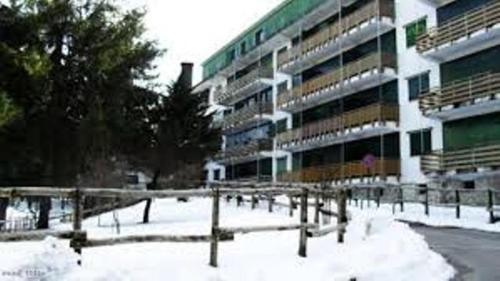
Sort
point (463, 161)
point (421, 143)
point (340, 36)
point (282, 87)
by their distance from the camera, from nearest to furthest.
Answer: point (463, 161) < point (421, 143) < point (340, 36) < point (282, 87)

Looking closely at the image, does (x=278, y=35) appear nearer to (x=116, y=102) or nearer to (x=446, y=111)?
(x=446, y=111)

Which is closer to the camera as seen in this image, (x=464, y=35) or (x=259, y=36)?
(x=464, y=35)

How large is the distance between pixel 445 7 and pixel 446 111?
19.0ft

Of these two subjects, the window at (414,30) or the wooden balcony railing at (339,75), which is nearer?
the window at (414,30)

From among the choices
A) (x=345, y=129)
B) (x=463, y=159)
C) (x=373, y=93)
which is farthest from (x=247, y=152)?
(x=463, y=159)

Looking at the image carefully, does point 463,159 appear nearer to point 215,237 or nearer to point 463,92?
point 463,92

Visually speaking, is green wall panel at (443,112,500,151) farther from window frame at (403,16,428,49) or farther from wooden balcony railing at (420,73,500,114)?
window frame at (403,16,428,49)

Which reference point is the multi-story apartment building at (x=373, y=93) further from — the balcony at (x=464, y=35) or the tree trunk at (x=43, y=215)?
the tree trunk at (x=43, y=215)

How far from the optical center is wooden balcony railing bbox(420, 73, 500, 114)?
1316 inches

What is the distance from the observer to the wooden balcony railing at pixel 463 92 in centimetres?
3344

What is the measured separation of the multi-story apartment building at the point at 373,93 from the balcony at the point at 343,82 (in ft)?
0.26

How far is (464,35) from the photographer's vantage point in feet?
116

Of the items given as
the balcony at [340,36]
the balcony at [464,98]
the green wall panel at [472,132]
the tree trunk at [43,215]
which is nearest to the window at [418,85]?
the balcony at [464,98]

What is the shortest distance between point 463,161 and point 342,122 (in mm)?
12406
